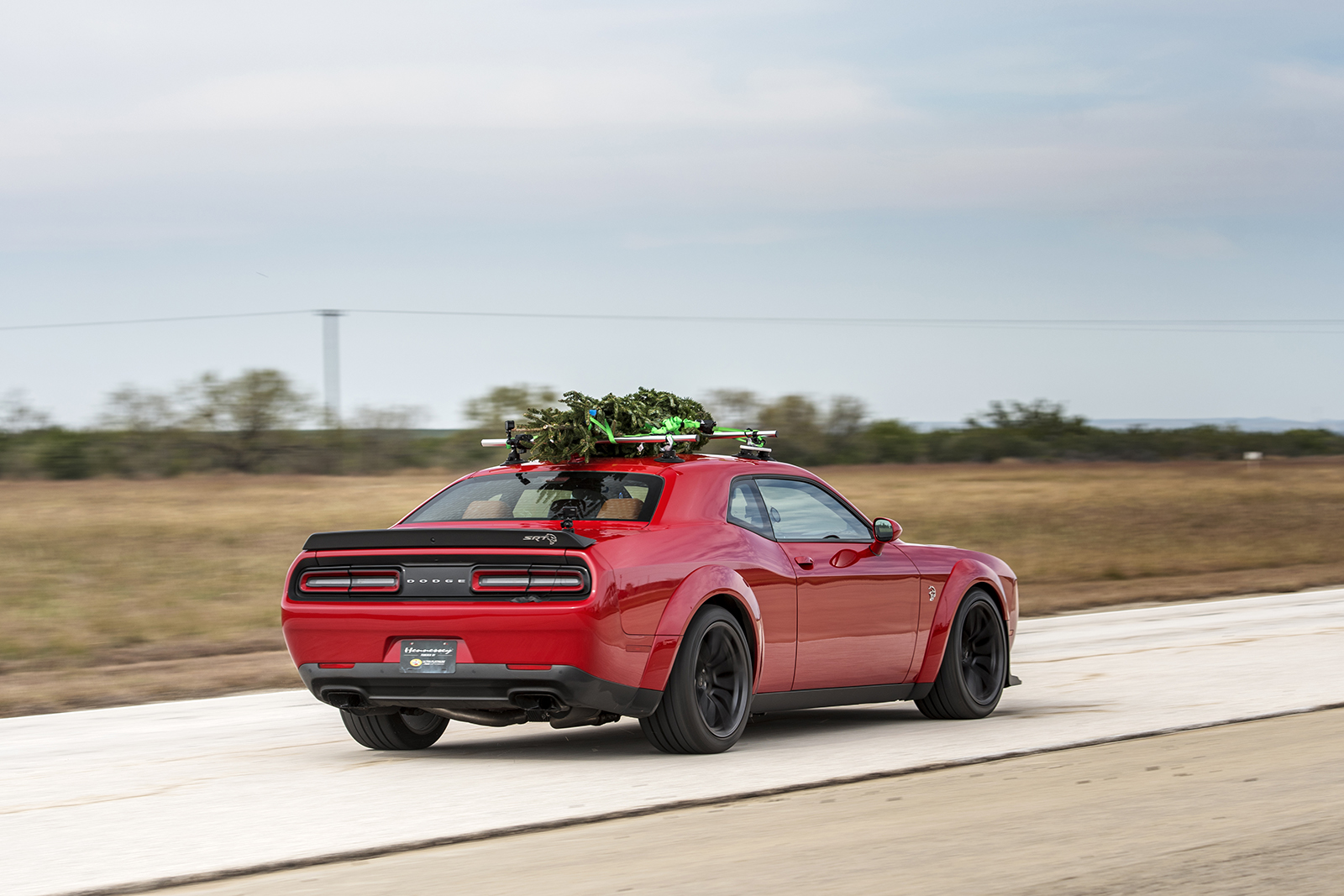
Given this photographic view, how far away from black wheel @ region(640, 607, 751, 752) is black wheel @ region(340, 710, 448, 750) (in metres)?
1.38

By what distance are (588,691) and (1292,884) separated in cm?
323

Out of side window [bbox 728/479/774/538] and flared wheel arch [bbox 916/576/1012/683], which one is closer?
side window [bbox 728/479/774/538]

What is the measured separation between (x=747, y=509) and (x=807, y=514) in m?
0.55

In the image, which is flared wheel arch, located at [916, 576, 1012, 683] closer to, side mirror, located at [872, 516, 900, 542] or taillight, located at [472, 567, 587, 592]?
side mirror, located at [872, 516, 900, 542]

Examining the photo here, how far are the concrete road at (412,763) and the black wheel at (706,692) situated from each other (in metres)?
0.12

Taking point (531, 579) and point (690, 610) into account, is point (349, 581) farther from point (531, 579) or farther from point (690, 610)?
point (690, 610)

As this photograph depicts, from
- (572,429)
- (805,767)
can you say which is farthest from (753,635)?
(572,429)

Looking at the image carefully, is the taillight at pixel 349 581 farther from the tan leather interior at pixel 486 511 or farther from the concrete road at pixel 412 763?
the concrete road at pixel 412 763

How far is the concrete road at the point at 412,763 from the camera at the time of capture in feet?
21.7

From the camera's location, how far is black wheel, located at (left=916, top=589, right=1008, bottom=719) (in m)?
9.95

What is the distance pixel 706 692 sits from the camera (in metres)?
8.49

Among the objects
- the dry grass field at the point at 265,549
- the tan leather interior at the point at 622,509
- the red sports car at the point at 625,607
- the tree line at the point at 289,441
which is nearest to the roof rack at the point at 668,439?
the red sports car at the point at 625,607

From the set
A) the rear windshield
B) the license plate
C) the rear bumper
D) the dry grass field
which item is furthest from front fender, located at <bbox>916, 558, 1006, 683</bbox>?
the dry grass field

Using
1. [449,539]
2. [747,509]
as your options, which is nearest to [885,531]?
[747,509]
